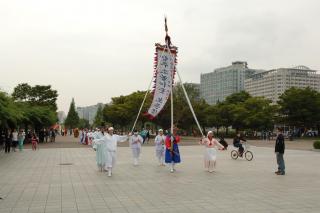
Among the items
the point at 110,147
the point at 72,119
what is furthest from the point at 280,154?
the point at 72,119

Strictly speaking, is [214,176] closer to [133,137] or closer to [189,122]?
[133,137]

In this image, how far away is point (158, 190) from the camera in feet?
37.2

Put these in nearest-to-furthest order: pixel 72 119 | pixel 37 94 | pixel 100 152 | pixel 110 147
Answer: pixel 110 147 < pixel 100 152 < pixel 37 94 < pixel 72 119

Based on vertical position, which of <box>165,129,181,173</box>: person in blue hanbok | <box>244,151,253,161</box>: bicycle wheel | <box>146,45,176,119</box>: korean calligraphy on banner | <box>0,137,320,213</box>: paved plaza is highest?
<box>146,45,176,119</box>: korean calligraphy on banner

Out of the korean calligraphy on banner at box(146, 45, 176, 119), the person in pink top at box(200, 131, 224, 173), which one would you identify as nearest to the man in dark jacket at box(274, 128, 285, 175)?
the person in pink top at box(200, 131, 224, 173)

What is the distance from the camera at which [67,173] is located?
51.1 ft

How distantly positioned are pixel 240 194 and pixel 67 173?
24.2 feet

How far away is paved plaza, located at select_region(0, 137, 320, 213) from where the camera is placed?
29.7ft

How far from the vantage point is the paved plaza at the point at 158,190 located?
29.7ft

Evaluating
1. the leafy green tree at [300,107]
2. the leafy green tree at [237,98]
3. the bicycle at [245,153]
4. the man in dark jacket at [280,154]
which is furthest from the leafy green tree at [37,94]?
the man in dark jacket at [280,154]

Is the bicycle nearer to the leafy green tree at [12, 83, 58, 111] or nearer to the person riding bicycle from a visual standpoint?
the person riding bicycle

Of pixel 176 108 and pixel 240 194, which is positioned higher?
pixel 176 108

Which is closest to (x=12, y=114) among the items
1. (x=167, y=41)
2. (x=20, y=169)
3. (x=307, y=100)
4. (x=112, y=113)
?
(x=20, y=169)

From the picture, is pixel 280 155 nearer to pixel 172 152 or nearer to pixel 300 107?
pixel 172 152
